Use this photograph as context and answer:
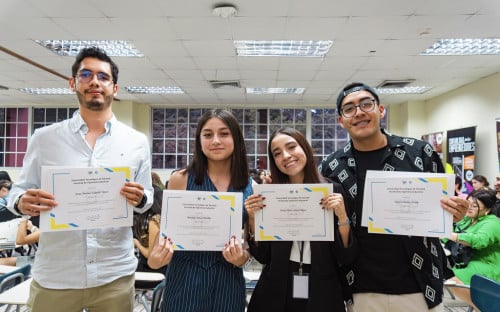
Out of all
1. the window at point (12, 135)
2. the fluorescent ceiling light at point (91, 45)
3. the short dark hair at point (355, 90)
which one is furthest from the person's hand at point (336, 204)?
the window at point (12, 135)

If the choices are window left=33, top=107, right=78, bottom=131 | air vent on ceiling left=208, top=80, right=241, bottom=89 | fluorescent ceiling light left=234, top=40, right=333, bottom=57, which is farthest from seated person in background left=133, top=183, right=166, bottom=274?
→ window left=33, top=107, right=78, bottom=131

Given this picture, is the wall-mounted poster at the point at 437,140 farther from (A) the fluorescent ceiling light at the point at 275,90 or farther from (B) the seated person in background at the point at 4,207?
(B) the seated person in background at the point at 4,207

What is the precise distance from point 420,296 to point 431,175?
0.57m

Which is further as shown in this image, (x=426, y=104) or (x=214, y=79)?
(x=426, y=104)

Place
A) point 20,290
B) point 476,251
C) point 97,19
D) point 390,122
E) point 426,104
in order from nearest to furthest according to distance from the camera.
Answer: point 20,290
point 476,251
point 97,19
point 426,104
point 390,122

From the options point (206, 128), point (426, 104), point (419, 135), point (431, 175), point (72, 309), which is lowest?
point (72, 309)

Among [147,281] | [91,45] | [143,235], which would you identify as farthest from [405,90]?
[147,281]

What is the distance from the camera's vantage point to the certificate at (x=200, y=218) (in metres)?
1.47

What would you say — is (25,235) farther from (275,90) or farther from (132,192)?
(275,90)

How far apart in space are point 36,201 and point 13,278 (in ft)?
5.47

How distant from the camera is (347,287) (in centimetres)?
161

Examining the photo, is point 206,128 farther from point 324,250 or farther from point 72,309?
point 72,309

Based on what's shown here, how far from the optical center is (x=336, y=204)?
58.9 inches

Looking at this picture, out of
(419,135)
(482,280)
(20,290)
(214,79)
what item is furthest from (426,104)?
(20,290)
